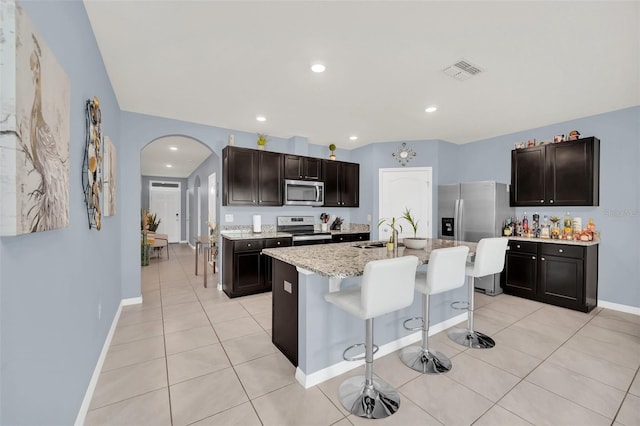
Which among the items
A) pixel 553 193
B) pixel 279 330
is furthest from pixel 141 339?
pixel 553 193

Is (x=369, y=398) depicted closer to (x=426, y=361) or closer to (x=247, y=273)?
(x=426, y=361)

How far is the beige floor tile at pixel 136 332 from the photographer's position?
271 centimetres

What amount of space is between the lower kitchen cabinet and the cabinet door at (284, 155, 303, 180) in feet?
11.8

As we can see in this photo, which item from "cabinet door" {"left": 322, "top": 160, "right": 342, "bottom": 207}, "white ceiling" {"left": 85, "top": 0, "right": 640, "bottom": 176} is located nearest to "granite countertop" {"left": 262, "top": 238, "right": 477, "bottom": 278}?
"white ceiling" {"left": 85, "top": 0, "right": 640, "bottom": 176}

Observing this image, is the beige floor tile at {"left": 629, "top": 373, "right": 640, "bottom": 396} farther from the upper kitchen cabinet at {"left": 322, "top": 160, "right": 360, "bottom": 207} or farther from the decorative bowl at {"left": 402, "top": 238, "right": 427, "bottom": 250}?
the upper kitchen cabinet at {"left": 322, "top": 160, "right": 360, "bottom": 207}

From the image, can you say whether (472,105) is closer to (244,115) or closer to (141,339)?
(244,115)

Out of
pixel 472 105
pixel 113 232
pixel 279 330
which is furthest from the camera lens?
pixel 472 105

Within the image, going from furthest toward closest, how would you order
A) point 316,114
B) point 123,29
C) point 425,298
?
point 316,114 → point 425,298 → point 123,29

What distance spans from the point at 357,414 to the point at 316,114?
3.39 m

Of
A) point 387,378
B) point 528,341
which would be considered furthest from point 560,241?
point 387,378

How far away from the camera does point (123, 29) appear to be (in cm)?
206

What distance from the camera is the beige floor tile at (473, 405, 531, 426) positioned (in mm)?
1673

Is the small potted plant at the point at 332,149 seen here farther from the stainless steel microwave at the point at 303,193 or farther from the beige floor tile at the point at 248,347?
the beige floor tile at the point at 248,347

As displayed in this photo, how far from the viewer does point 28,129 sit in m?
0.95
